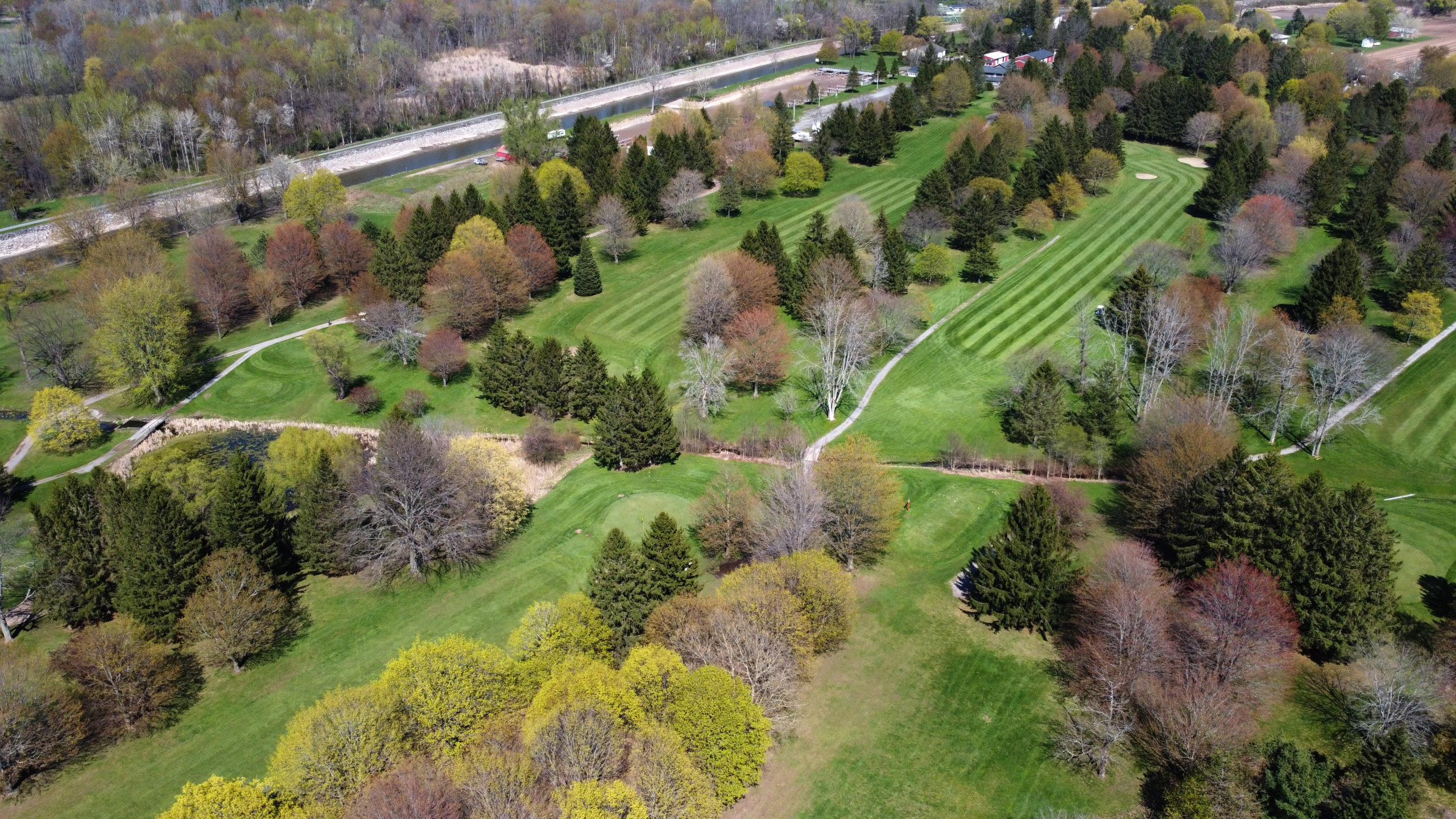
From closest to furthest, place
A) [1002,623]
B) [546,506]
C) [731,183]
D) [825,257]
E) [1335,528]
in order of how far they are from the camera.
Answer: [1335,528] → [1002,623] → [546,506] → [825,257] → [731,183]

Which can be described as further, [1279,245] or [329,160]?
[329,160]

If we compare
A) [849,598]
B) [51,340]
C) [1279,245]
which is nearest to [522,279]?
[51,340]

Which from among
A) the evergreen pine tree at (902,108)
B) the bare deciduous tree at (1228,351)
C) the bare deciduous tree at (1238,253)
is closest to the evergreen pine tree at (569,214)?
the evergreen pine tree at (902,108)

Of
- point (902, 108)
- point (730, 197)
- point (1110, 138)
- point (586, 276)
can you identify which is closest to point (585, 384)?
point (586, 276)

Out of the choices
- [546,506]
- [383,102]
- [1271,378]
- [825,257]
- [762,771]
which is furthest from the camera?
[383,102]

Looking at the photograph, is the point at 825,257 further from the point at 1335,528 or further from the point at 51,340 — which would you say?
the point at 51,340

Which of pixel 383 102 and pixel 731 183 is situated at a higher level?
pixel 383 102

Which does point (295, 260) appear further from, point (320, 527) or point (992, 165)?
point (992, 165)
